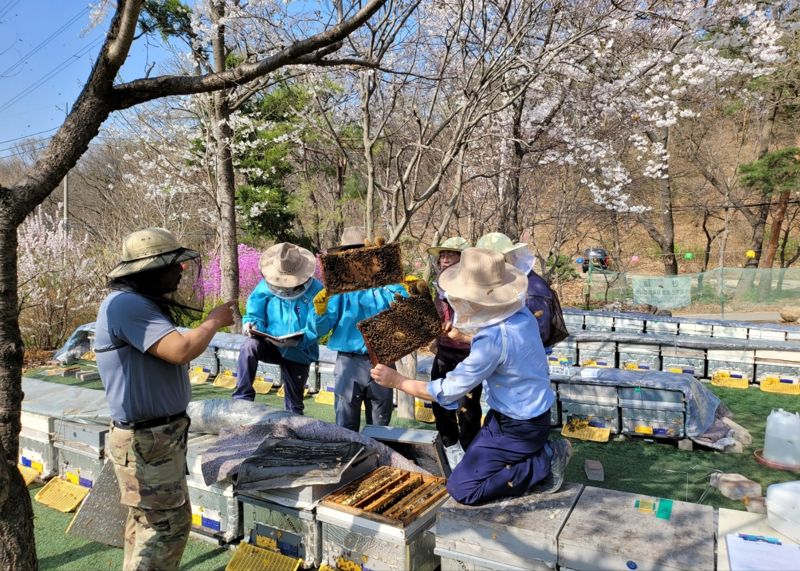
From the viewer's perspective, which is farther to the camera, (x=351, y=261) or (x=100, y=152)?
(x=100, y=152)

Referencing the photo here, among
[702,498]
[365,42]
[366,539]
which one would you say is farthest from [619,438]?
[365,42]

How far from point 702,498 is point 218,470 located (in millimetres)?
3351

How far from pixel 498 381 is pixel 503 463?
1.37 feet

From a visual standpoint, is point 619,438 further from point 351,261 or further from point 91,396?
point 91,396

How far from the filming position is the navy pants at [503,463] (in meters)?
2.77

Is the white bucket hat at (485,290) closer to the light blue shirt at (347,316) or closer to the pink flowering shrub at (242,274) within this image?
the light blue shirt at (347,316)

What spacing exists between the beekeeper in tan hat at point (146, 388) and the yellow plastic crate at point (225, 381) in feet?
15.7

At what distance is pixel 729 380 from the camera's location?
6977 mm

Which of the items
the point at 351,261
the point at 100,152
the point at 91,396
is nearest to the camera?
the point at 351,261

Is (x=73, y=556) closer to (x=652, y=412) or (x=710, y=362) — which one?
(x=652, y=412)

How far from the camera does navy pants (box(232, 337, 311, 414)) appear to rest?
4.58 metres

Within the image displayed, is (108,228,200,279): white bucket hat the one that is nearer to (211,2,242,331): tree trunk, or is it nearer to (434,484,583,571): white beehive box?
(434,484,583,571): white beehive box

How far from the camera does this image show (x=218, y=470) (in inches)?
127

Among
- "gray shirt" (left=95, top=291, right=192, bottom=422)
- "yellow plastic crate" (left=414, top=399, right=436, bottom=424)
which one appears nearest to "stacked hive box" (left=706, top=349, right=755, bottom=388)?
"yellow plastic crate" (left=414, top=399, right=436, bottom=424)
